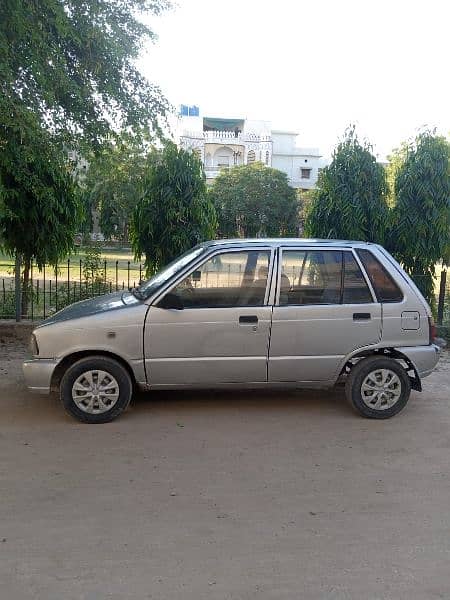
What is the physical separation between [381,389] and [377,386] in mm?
51

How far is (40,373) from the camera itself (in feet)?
18.7

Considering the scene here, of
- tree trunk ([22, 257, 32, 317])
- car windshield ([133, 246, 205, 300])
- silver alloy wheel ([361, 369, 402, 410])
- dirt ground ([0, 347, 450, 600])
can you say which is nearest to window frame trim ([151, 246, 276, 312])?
car windshield ([133, 246, 205, 300])

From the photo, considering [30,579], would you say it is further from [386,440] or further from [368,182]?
[368,182]

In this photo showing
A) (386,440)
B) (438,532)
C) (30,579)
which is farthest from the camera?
(386,440)

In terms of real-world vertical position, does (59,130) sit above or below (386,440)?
above

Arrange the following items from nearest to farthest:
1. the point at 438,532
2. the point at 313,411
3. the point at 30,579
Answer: the point at 30,579 → the point at 438,532 → the point at 313,411

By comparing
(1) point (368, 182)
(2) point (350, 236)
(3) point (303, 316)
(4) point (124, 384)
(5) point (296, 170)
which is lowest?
(4) point (124, 384)

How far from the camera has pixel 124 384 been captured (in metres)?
5.71

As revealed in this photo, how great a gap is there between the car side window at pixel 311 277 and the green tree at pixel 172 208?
3.99 m

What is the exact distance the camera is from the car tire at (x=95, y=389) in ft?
18.6

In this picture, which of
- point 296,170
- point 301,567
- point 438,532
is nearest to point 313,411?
point 438,532

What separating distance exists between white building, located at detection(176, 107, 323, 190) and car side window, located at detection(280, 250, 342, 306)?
180ft

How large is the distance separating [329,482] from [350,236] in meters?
5.81

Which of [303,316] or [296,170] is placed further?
[296,170]
